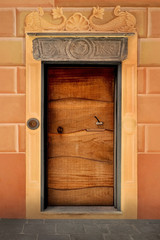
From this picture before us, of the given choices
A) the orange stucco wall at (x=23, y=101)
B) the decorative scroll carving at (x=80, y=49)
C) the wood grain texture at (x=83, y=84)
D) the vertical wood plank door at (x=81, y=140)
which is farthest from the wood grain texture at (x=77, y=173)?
the decorative scroll carving at (x=80, y=49)

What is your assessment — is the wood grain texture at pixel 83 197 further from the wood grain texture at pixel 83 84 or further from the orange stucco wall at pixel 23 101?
the wood grain texture at pixel 83 84

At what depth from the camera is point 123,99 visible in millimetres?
3748

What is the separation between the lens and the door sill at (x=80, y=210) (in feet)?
12.2

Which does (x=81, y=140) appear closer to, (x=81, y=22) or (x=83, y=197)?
(x=83, y=197)

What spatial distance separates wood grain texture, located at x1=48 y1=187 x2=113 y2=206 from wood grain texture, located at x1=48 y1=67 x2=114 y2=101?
1559 mm

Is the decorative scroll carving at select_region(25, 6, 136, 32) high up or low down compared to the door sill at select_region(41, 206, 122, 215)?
up

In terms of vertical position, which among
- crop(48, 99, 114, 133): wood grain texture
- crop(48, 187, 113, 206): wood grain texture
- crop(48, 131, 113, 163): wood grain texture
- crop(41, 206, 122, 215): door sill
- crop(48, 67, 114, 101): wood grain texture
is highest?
crop(48, 67, 114, 101): wood grain texture

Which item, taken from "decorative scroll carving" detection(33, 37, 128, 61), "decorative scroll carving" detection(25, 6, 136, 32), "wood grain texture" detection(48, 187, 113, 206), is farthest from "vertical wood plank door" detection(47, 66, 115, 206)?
"decorative scroll carving" detection(25, 6, 136, 32)

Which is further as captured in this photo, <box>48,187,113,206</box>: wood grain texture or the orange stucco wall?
<box>48,187,113,206</box>: wood grain texture

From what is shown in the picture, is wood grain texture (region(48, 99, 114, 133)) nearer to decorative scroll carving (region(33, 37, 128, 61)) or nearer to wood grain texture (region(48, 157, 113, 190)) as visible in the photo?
wood grain texture (region(48, 157, 113, 190))

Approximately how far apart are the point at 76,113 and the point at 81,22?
4.77 ft

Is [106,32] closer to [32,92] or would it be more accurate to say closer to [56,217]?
[32,92]

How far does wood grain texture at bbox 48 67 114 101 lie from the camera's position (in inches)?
155

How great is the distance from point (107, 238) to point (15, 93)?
2.50m
